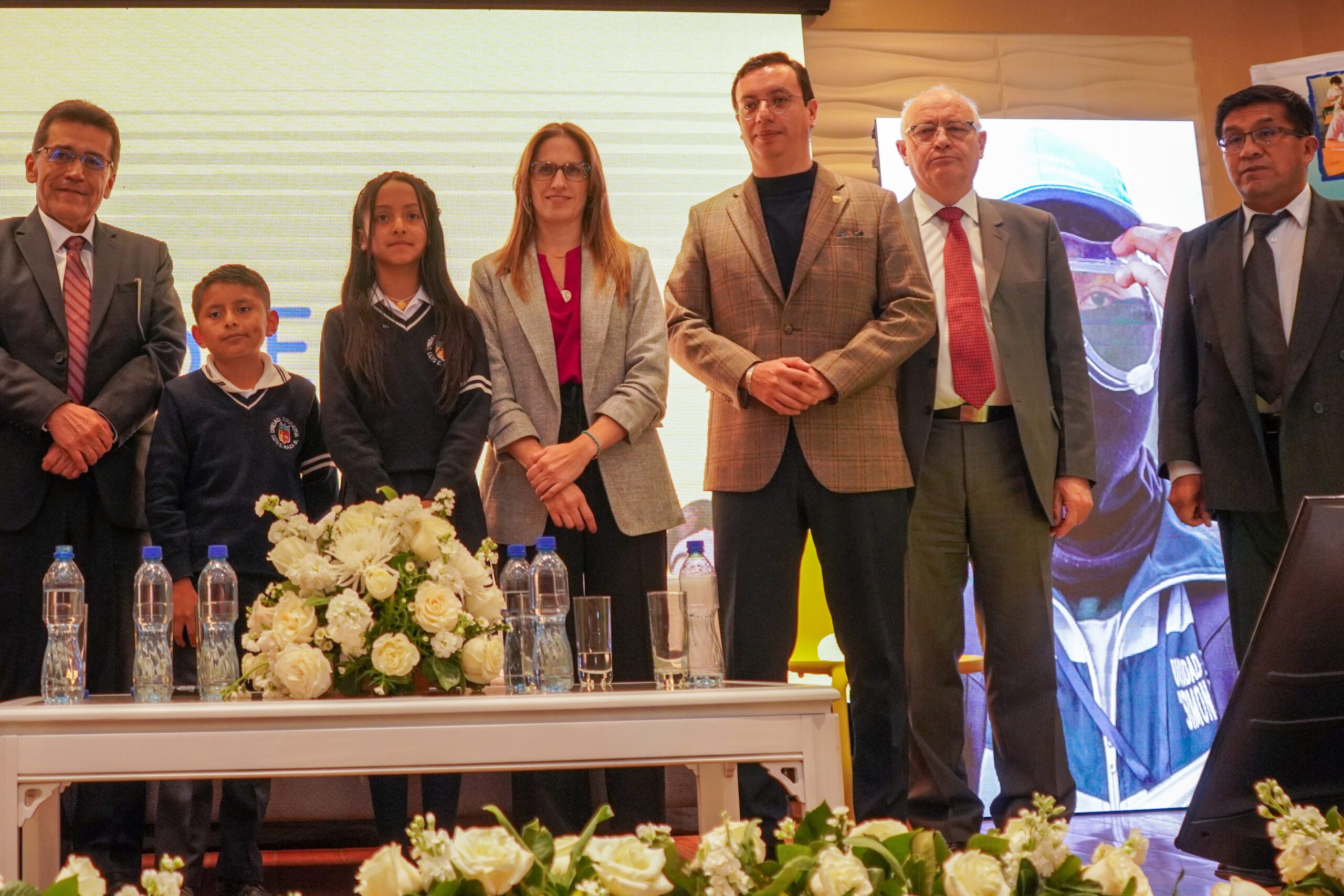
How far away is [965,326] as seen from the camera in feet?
10.4

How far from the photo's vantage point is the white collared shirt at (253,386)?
2900mm

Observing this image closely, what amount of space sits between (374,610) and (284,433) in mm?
952

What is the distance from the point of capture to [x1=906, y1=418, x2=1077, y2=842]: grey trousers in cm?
304

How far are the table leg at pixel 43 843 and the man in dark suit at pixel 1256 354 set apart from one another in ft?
8.49

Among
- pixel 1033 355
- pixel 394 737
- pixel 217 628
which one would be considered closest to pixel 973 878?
pixel 394 737

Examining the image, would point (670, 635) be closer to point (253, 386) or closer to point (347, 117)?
point (253, 386)

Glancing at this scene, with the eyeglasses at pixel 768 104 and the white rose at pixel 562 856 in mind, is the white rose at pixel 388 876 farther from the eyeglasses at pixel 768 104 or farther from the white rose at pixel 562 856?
the eyeglasses at pixel 768 104

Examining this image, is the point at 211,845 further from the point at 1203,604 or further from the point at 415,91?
the point at 1203,604

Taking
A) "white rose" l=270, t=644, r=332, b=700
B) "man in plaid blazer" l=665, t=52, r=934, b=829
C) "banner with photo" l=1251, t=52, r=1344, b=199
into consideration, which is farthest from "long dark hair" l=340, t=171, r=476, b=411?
"banner with photo" l=1251, t=52, r=1344, b=199

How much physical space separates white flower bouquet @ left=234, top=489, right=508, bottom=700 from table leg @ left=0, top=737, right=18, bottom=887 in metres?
0.34

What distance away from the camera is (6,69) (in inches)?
161

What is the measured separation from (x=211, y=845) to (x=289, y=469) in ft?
3.65

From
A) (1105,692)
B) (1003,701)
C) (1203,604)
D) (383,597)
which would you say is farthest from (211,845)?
(1203,604)

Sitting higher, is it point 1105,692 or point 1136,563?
point 1136,563
